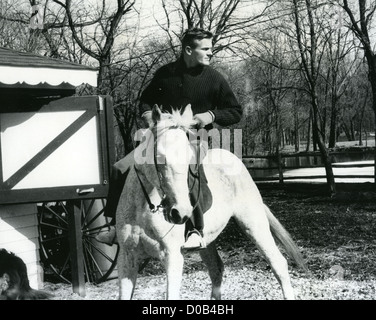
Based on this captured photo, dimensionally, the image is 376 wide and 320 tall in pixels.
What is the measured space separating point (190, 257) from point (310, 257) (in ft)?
5.76

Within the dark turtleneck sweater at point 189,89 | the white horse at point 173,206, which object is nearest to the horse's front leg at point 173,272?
the white horse at point 173,206

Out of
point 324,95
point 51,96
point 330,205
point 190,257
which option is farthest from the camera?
point 324,95

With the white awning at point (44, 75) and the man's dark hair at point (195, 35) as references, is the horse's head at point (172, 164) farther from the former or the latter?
the white awning at point (44, 75)

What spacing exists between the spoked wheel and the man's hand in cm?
376

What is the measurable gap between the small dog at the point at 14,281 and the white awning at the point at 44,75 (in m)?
1.82

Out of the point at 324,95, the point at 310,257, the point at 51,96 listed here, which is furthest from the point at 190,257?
the point at 324,95

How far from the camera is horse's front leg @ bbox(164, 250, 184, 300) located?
12.1 feet

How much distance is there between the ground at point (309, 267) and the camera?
6.05 metres

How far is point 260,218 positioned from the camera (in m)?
4.64

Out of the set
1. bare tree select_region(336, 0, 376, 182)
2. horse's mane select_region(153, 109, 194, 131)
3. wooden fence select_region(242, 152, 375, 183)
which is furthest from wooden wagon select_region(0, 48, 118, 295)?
wooden fence select_region(242, 152, 375, 183)

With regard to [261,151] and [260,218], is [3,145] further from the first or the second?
[261,151]

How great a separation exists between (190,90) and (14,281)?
3087mm

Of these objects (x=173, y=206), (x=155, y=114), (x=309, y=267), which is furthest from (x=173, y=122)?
(x=309, y=267)

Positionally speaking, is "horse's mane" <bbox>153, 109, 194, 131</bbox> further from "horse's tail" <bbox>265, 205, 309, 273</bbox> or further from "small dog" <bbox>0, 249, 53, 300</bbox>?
"small dog" <bbox>0, 249, 53, 300</bbox>
